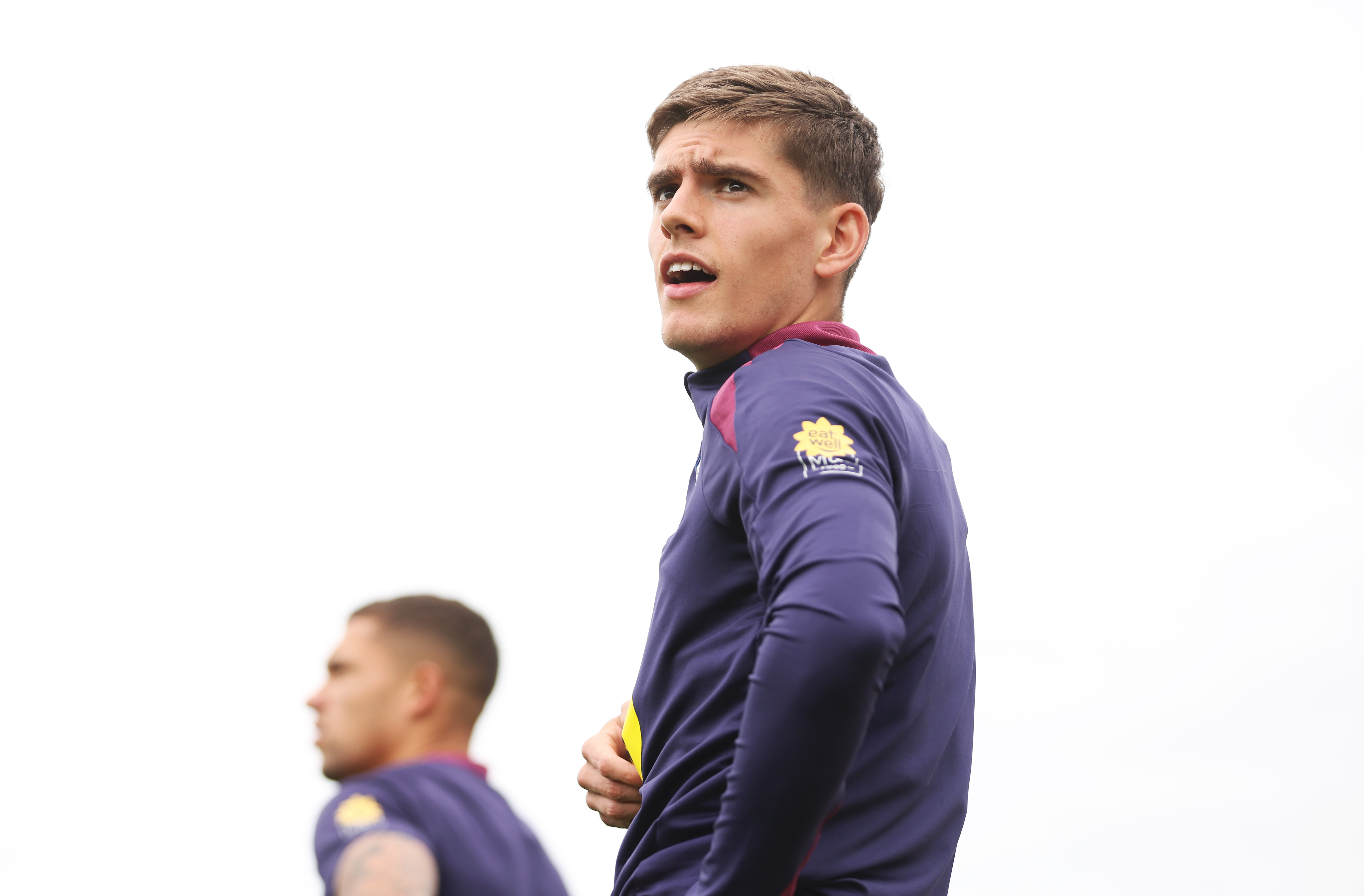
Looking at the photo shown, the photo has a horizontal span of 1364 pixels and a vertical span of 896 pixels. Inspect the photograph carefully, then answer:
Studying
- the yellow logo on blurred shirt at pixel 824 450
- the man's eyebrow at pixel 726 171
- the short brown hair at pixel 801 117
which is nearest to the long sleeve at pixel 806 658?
the yellow logo on blurred shirt at pixel 824 450

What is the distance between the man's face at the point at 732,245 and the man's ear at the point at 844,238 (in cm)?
3

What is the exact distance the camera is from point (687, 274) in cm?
254

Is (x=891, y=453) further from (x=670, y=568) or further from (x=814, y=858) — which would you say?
(x=814, y=858)

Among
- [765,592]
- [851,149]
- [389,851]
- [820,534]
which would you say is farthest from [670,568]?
[851,149]

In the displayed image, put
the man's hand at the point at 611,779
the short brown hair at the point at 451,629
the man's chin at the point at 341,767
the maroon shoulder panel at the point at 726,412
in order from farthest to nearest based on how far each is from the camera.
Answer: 1. the man's hand at the point at 611,779
2. the short brown hair at the point at 451,629
3. the man's chin at the point at 341,767
4. the maroon shoulder panel at the point at 726,412

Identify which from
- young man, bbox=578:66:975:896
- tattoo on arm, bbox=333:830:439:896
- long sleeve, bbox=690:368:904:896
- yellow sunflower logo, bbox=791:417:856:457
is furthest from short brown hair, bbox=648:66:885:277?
tattoo on arm, bbox=333:830:439:896

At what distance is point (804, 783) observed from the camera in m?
1.68

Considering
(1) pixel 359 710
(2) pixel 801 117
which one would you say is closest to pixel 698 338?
(2) pixel 801 117

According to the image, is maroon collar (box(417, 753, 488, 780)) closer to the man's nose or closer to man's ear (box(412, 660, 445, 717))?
man's ear (box(412, 660, 445, 717))

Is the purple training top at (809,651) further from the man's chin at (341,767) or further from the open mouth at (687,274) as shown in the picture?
the man's chin at (341,767)

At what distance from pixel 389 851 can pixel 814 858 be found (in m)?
0.69

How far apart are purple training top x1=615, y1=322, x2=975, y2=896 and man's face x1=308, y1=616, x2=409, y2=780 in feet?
1.55

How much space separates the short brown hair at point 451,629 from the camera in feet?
7.34

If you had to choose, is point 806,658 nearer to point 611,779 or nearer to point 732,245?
point 611,779
